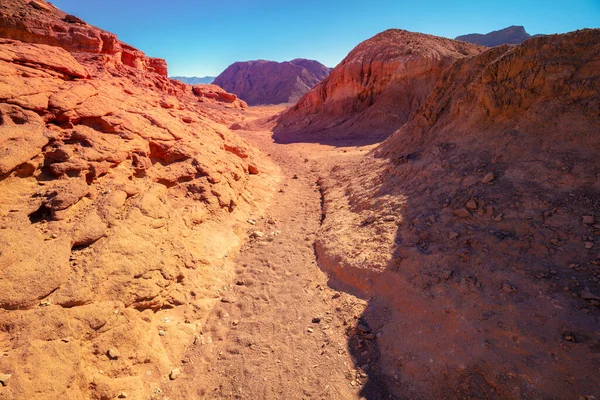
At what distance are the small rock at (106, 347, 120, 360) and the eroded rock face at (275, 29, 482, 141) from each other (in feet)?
47.3

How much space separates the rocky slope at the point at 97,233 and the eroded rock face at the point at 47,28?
13.4 ft

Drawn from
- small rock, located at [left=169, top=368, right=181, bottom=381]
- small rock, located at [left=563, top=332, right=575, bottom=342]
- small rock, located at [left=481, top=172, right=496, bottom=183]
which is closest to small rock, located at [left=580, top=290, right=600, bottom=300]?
small rock, located at [left=563, top=332, right=575, bottom=342]

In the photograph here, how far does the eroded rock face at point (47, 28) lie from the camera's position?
8031 millimetres

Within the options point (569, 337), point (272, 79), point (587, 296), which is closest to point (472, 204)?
point (587, 296)

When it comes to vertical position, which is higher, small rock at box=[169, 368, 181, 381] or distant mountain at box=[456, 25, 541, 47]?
distant mountain at box=[456, 25, 541, 47]

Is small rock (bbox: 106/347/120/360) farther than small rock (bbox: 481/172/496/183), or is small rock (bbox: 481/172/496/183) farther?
small rock (bbox: 481/172/496/183)

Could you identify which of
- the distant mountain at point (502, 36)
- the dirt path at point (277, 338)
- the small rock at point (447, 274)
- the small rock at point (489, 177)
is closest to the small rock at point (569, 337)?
the small rock at point (447, 274)

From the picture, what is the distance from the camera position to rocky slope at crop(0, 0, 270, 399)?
110 inches

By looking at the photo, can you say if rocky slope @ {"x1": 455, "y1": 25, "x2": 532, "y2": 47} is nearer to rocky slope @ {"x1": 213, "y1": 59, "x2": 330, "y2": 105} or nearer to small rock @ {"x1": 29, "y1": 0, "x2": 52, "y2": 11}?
rocky slope @ {"x1": 213, "y1": 59, "x2": 330, "y2": 105}

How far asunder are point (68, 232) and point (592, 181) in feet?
21.0

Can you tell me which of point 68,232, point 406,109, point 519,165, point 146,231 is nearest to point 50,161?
point 68,232

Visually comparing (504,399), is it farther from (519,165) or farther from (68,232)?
(68,232)

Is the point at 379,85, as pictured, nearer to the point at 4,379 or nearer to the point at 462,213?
the point at 462,213

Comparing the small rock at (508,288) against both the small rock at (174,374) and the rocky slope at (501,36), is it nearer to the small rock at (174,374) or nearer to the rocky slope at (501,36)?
the small rock at (174,374)
